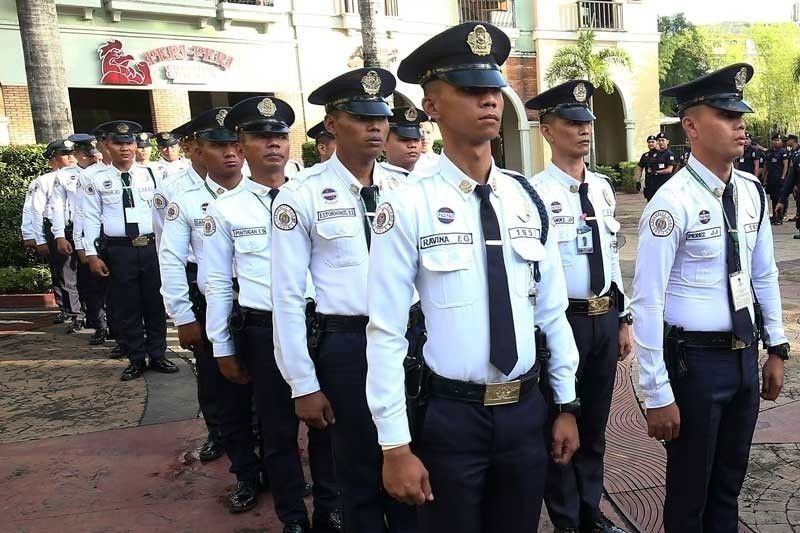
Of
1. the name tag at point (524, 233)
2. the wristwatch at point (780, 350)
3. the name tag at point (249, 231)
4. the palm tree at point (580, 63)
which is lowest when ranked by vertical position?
the wristwatch at point (780, 350)

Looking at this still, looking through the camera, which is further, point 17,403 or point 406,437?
point 17,403

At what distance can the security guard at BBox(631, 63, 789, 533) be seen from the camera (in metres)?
2.63

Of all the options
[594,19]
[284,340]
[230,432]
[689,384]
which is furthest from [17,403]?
[594,19]

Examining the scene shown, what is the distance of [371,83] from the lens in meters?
3.10

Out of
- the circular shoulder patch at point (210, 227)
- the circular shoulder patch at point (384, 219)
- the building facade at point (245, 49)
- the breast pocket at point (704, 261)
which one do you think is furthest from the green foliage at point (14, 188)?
the breast pocket at point (704, 261)

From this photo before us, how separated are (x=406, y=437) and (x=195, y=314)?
2.56 meters

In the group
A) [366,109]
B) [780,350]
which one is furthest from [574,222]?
[366,109]

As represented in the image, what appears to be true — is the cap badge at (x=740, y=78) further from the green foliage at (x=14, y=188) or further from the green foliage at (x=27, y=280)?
the green foliage at (x=14, y=188)

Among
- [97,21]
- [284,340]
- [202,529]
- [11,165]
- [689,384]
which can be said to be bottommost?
[202,529]

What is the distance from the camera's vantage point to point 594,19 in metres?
23.8

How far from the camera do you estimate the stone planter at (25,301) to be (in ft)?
31.8

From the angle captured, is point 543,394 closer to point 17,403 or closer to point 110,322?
point 17,403

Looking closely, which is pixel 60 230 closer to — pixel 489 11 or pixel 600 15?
pixel 489 11

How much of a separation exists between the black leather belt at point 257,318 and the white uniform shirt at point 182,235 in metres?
0.75
